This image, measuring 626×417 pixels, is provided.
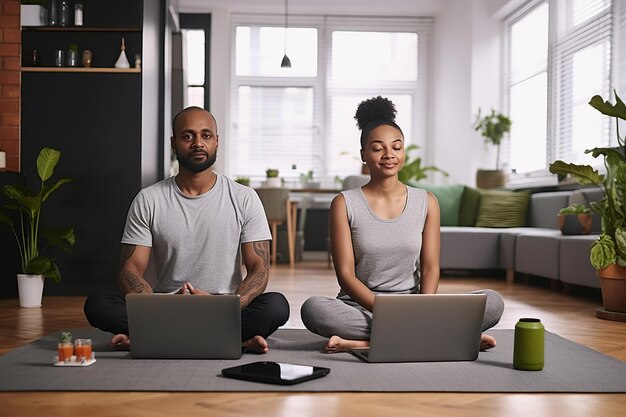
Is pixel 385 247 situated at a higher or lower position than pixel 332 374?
higher

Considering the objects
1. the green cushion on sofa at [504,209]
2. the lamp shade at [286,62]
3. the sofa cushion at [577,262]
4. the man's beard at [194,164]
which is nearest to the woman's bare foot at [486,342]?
the man's beard at [194,164]

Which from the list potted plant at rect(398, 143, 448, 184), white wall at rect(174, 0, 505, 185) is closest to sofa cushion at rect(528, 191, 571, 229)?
white wall at rect(174, 0, 505, 185)

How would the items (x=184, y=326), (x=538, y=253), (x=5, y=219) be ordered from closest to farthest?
(x=184, y=326)
(x=5, y=219)
(x=538, y=253)

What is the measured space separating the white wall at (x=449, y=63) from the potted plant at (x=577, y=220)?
2805 millimetres

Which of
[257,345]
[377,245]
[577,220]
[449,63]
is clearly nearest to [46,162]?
[257,345]

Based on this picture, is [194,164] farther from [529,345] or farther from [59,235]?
[59,235]

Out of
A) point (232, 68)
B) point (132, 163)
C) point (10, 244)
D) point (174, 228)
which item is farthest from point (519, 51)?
point (174, 228)

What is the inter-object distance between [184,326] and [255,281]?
39 cm

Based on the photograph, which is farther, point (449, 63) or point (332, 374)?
point (449, 63)

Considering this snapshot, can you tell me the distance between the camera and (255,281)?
2.86 metres

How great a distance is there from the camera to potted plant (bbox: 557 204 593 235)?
5.39 metres

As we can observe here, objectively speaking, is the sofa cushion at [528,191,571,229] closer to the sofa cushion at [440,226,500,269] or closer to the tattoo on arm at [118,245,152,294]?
the sofa cushion at [440,226,500,269]

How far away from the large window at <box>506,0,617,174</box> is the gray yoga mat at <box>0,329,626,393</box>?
3.85 m

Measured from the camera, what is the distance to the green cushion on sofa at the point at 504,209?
711 cm
